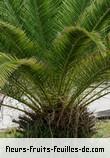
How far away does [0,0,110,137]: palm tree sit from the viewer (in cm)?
686

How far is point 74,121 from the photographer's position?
758 cm

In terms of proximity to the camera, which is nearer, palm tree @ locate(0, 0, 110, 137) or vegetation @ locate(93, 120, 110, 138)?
palm tree @ locate(0, 0, 110, 137)

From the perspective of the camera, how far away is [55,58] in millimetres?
6988

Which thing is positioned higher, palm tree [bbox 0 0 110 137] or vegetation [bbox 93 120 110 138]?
palm tree [bbox 0 0 110 137]

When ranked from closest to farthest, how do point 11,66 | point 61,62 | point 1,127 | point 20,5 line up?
point 11,66, point 61,62, point 20,5, point 1,127

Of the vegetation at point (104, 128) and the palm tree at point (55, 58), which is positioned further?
the vegetation at point (104, 128)

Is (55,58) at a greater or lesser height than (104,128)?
greater

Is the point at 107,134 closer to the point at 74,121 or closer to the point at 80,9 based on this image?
the point at 74,121

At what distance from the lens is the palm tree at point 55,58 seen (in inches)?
270

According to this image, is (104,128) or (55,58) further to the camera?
(104,128)

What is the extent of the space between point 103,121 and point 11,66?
6.96 meters

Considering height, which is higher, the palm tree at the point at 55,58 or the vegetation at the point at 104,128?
the palm tree at the point at 55,58

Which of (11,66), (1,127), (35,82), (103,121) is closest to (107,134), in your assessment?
(103,121)

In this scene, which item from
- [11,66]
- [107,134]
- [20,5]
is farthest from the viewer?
[107,134]
